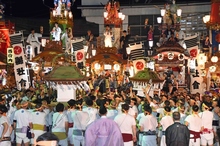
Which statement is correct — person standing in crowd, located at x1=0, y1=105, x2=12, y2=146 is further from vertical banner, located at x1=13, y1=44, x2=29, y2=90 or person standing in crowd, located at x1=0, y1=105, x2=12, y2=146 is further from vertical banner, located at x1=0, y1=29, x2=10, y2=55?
vertical banner, located at x1=0, y1=29, x2=10, y2=55

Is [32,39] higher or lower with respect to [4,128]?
higher

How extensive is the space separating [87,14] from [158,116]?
22.5 m

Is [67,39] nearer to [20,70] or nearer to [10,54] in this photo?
[10,54]

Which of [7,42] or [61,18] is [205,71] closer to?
[61,18]

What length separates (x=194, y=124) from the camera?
33.4 feet

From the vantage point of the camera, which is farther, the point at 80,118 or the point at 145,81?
the point at 145,81

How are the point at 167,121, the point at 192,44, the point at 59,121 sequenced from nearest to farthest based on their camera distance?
the point at 59,121 < the point at 167,121 < the point at 192,44

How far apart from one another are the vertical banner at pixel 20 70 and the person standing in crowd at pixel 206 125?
1007 centimetres

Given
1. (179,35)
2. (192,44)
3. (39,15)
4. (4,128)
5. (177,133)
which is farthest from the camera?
(39,15)

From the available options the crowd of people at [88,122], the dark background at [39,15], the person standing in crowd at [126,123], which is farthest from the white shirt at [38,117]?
the dark background at [39,15]

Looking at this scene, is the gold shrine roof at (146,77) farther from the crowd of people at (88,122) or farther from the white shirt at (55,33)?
the white shirt at (55,33)

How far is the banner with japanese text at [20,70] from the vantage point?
60.8ft

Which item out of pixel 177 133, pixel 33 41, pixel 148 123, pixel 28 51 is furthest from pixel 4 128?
pixel 33 41

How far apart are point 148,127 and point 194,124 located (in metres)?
1.21
